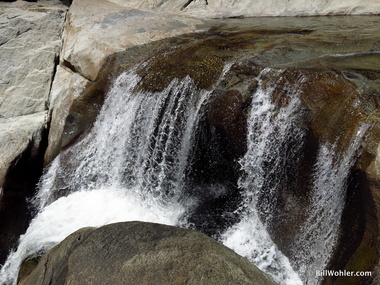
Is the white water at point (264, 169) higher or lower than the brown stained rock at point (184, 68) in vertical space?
lower

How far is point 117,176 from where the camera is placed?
234 inches

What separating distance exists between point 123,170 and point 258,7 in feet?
20.5

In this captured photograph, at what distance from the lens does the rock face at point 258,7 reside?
332 inches

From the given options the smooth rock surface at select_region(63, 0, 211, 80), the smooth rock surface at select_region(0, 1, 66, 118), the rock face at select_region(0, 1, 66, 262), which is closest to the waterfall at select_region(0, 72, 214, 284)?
the rock face at select_region(0, 1, 66, 262)

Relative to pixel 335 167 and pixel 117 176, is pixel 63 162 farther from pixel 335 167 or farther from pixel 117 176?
A: pixel 335 167

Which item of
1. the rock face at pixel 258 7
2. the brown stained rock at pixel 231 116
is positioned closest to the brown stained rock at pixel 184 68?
the brown stained rock at pixel 231 116

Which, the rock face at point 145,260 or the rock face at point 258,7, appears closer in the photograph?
the rock face at point 145,260

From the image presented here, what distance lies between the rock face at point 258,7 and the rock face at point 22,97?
9.85 ft

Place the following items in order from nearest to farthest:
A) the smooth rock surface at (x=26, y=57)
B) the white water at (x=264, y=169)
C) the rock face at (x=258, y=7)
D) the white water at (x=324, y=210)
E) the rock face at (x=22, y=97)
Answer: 1. the white water at (x=324, y=210)
2. the white water at (x=264, y=169)
3. the rock face at (x=22, y=97)
4. the smooth rock surface at (x=26, y=57)
5. the rock face at (x=258, y=7)

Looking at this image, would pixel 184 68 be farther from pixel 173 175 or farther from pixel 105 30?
pixel 105 30

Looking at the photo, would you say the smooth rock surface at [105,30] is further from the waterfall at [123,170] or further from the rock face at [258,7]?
the rock face at [258,7]

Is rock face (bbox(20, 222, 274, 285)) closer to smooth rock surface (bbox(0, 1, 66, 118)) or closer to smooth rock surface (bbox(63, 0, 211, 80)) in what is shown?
smooth rock surface (bbox(63, 0, 211, 80))

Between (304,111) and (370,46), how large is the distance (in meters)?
2.35

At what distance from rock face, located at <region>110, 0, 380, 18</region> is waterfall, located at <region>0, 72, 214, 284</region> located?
480 centimetres
